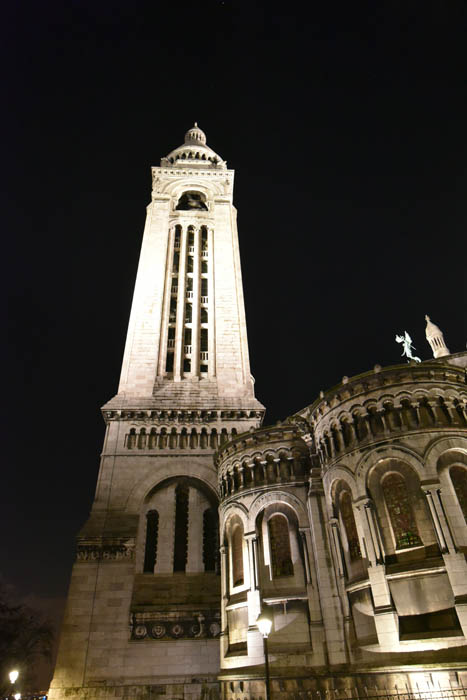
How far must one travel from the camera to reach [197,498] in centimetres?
3319

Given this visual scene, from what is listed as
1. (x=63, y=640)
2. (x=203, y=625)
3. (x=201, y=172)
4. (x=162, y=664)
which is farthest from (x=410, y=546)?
(x=201, y=172)

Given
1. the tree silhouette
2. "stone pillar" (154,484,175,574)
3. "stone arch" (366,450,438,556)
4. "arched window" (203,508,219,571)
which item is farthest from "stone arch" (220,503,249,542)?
the tree silhouette

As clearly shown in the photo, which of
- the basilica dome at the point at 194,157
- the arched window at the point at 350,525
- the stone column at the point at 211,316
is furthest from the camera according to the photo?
the basilica dome at the point at 194,157

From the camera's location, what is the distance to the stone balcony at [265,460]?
26.9 meters

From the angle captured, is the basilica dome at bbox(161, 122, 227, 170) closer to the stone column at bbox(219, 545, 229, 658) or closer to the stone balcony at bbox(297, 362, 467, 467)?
the stone balcony at bbox(297, 362, 467, 467)

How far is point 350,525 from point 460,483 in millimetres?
5509

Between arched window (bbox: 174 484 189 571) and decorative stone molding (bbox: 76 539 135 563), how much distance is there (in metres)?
3.34

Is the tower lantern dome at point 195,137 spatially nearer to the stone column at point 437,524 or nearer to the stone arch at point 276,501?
the stone arch at point 276,501

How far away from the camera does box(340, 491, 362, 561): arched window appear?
22.2 metres

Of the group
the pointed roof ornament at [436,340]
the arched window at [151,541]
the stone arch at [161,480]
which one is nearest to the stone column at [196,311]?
the stone arch at [161,480]

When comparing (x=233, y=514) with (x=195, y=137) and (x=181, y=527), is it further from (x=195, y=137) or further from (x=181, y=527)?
(x=195, y=137)

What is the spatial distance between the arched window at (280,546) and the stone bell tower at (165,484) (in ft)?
21.2

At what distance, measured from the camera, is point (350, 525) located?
22.8 meters

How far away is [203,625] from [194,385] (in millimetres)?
17616
